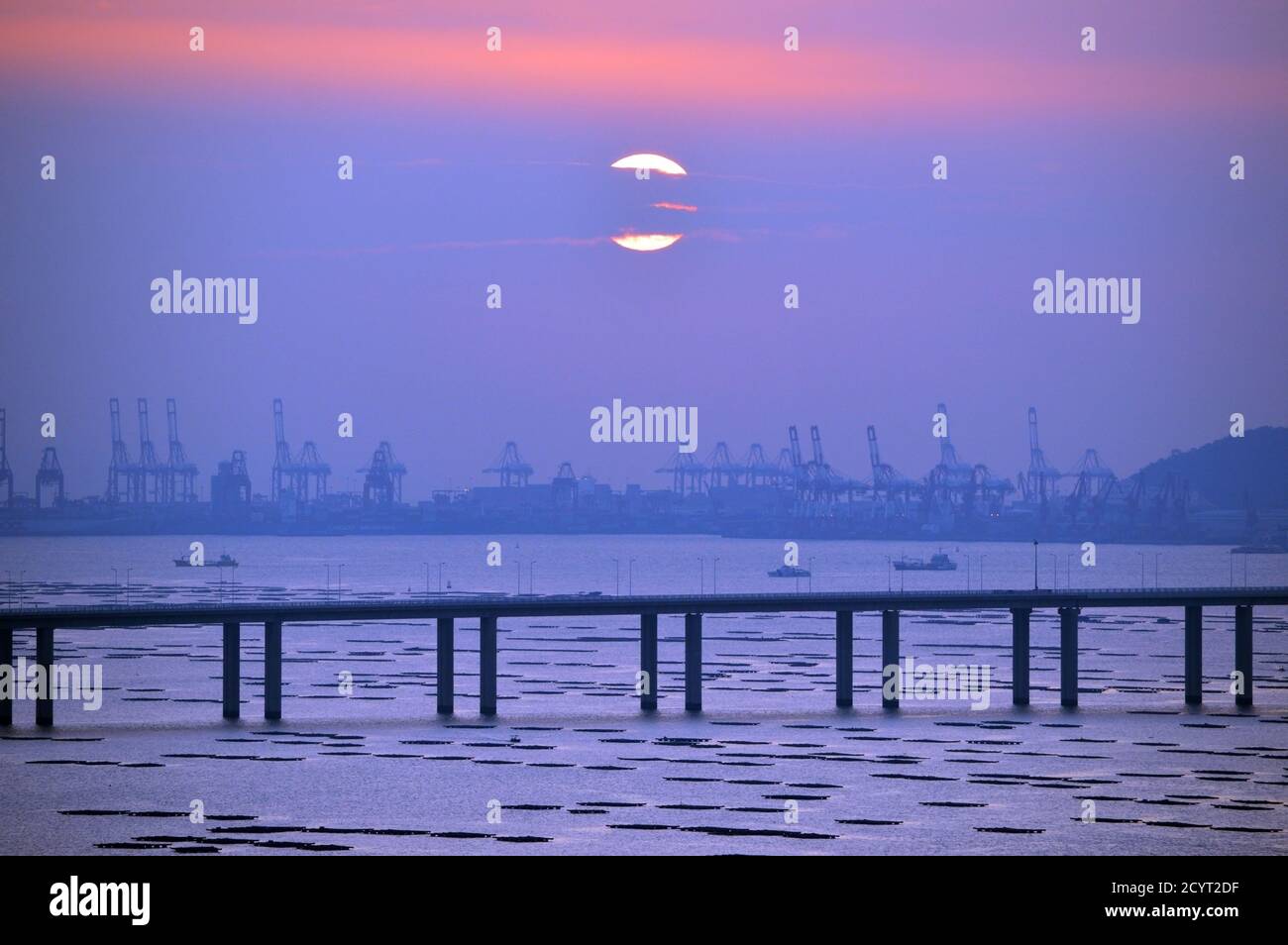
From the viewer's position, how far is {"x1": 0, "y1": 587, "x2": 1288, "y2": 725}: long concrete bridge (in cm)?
8225

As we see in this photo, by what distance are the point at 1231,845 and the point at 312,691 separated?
71.1m

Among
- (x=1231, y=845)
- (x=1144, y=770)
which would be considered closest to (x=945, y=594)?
(x=1144, y=770)

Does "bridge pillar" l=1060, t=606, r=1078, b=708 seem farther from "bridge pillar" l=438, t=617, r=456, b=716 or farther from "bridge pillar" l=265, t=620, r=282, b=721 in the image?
"bridge pillar" l=265, t=620, r=282, b=721

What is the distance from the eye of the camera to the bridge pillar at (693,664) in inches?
3546

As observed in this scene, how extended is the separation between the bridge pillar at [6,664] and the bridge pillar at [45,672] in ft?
3.71

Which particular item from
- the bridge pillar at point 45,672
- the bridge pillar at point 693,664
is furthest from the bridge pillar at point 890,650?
the bridge pillar at point 45,672

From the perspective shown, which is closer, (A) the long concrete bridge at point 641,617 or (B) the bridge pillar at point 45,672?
(A) the long concrete bridge at point 641,617

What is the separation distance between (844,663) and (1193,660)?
18371 mm

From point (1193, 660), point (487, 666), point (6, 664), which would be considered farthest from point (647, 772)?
point (1193, 660)

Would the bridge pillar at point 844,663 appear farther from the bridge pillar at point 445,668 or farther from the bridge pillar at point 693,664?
the bridge pillar at point 445,668

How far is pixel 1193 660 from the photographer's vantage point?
9894 centimetres

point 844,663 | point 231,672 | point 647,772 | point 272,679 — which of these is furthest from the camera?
point 844,663

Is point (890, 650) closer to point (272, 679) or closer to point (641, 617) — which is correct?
point (641, 617)

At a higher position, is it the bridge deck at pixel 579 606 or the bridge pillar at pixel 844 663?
the bridge deck at pixel 579 606
